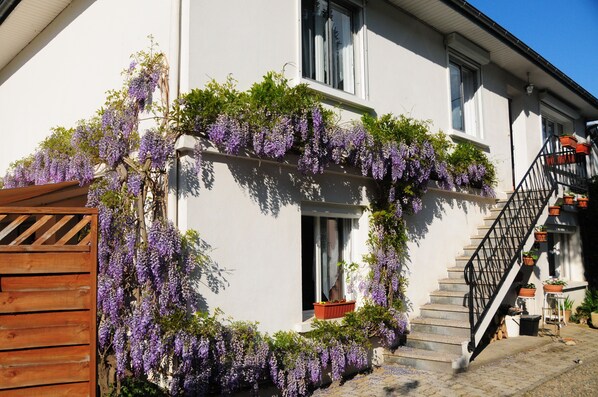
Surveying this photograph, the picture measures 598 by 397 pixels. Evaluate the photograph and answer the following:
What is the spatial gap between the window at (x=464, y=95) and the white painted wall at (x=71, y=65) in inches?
280

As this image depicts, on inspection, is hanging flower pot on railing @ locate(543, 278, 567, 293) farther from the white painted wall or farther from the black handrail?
the white painted wall

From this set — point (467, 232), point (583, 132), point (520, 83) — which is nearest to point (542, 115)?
point (520, 83)

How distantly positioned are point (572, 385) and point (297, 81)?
588cm

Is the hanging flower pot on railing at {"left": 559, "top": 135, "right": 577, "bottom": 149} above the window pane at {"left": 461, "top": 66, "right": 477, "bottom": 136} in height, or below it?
below

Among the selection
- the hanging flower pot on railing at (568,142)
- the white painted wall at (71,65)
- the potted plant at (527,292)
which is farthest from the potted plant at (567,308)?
the white painted wall at (71,65)

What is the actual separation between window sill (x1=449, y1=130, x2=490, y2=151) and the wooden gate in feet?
28.2

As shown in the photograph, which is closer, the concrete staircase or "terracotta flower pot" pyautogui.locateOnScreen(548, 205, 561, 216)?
the concrete staircase

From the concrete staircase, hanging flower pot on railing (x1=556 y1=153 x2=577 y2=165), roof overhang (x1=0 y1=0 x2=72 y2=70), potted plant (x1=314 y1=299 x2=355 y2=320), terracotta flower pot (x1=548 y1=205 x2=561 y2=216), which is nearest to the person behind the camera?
potted plant (x1=314 y1=299 x2=355 y2=320)

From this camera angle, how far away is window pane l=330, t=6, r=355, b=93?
830cm

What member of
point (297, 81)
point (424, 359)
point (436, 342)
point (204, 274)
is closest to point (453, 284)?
point (436, 342)

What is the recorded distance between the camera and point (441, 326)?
8.31m

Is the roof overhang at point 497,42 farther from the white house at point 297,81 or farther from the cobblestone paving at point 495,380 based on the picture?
the cobblestone paving at point 495,380

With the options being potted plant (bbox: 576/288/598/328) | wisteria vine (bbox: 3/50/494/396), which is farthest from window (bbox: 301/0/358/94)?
potted plant (bbox: 576/288/598/328)

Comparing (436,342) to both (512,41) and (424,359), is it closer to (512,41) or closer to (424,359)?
(424,359)
